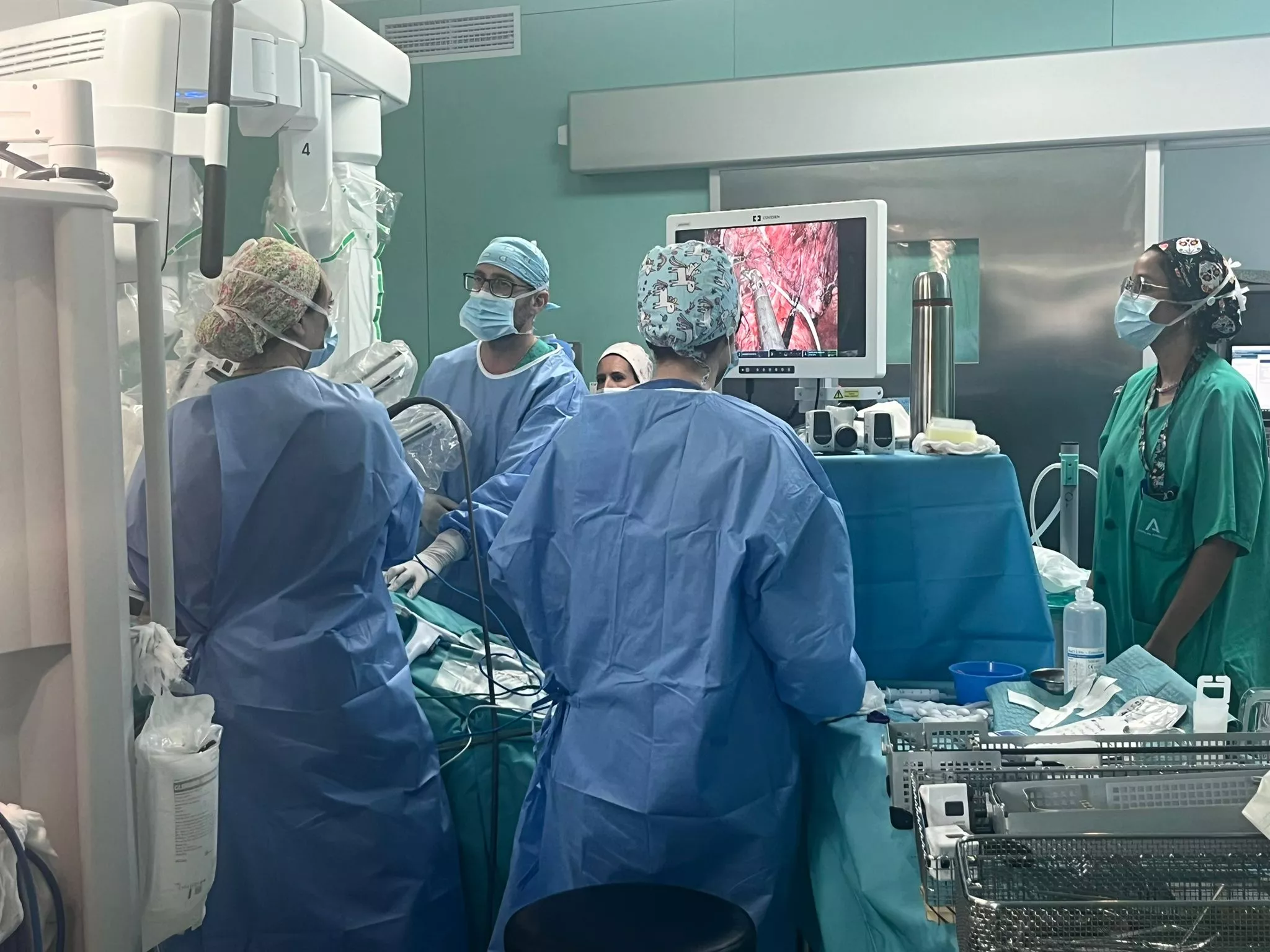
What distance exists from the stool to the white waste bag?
0.45 metres

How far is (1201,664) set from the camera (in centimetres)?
233

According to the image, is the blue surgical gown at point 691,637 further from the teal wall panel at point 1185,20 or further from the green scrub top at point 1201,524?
the teal wall panel at point 1185,20

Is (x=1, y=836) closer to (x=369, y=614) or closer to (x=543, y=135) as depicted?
(x=369, y=614)

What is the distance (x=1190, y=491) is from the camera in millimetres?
2258

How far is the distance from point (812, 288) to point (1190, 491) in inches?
33.6

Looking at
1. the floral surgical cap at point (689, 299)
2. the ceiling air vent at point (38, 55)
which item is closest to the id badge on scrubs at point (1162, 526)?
the floral surgical cap at point (689, 299)

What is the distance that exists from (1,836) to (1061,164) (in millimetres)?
3594

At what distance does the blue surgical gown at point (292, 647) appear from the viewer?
1913mm

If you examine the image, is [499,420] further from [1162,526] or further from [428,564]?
[1162,526]

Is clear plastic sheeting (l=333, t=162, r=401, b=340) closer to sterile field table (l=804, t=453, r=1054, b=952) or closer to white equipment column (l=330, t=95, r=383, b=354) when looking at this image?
white equipment column (l=330, t=95, r=383, b=354)

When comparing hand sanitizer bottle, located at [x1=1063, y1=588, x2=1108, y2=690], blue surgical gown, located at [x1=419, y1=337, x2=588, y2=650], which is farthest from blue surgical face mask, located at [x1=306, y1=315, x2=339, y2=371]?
hand sanitizer bottle, located at [x1=1063, y1=588, x2=1108, y2=690]

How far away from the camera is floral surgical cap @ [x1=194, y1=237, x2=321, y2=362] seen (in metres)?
1.97

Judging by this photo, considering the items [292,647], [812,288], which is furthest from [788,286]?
[292,647]

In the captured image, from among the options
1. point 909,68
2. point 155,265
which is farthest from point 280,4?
point 909,68
